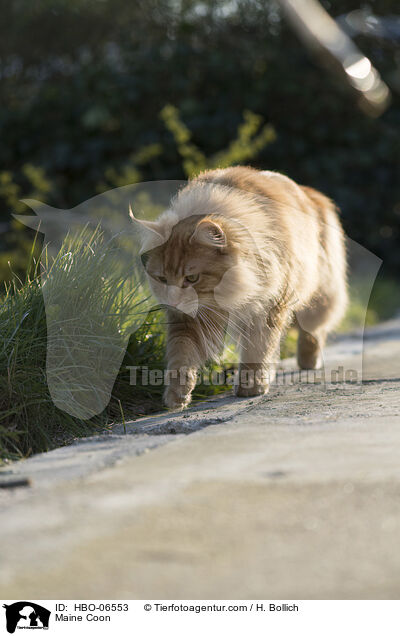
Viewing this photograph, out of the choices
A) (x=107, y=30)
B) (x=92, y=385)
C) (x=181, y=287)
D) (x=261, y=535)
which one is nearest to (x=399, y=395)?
(x=181, y=287)

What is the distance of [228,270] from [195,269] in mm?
134

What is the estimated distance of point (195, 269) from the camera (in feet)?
9.57

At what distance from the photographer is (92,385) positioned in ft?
8.77

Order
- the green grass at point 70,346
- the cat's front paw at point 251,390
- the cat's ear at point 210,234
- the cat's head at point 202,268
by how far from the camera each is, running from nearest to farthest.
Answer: the green grass at point 70,346, the cat's ear at point 210,234, the cat's head at point 202,268, the cat's front paw at point 251,390

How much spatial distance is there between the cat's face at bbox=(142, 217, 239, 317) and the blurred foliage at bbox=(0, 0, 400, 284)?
522 cm

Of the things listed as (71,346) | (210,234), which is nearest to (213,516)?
(71,346)

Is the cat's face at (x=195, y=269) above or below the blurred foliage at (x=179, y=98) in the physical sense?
below

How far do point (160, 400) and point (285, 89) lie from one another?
20.5 feet

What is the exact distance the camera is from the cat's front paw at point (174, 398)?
285cm
